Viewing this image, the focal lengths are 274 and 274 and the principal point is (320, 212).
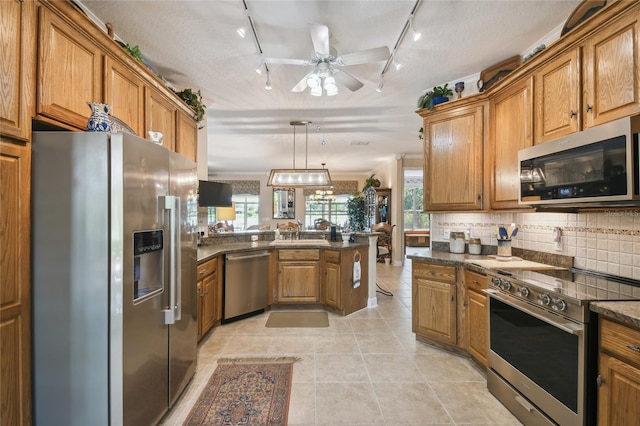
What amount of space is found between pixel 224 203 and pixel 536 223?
394 cm

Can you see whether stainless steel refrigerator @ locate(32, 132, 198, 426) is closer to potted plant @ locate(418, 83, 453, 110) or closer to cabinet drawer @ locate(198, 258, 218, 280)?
cabinet drawer @ locate(198, 258, 218, 280)

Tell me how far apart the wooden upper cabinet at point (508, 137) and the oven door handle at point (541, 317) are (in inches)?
29.8

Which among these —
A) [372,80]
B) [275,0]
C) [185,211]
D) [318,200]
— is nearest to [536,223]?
[372,80]

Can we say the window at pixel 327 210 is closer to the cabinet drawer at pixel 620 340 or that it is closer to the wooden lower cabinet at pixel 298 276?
the wooden lower cabinet at pixel 298 276

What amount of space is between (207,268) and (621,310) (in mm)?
2988

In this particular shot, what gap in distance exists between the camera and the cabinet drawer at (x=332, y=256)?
3512 mm

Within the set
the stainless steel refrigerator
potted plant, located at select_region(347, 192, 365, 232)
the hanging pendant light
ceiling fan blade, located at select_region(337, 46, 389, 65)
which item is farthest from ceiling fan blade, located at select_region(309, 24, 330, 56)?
potted plant, located at select_region(347, 192, 365, 232)

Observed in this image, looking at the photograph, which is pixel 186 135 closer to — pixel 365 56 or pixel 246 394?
pixel 365 56

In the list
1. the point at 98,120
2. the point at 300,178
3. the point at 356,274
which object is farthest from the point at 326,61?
the point at 300,178

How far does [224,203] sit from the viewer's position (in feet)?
14.3

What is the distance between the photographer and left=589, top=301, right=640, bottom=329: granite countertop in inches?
44.8

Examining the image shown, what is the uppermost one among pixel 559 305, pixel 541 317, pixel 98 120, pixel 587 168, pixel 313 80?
pixel 313 80

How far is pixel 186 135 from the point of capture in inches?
116

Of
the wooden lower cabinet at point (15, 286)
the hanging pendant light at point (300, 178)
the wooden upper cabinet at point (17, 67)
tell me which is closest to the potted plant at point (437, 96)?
the hanging pendant light at point (300, 178)
